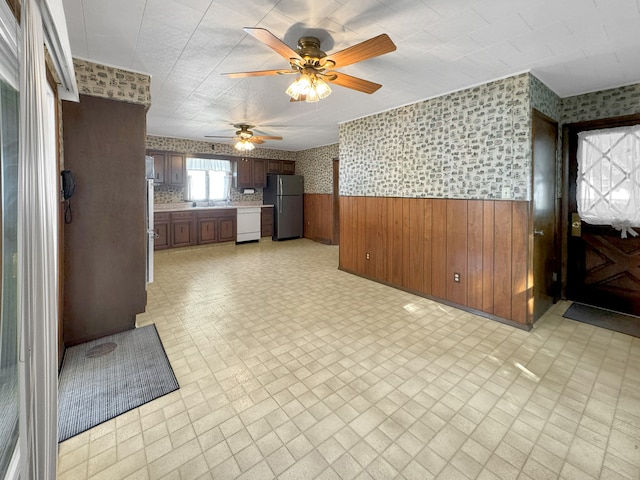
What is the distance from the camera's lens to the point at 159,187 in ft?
22.4

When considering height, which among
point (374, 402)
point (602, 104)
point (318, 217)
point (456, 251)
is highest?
point (602, 104)

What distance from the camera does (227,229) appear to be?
7262 mm

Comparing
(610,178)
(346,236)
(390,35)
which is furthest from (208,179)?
(610,178)

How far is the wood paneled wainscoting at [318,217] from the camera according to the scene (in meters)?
7.65

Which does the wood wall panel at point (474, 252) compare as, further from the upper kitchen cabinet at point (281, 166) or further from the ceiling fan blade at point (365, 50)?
the upper kitchen cabinet at point (281, 166)

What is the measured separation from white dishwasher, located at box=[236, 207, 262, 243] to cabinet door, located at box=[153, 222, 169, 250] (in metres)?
1.58

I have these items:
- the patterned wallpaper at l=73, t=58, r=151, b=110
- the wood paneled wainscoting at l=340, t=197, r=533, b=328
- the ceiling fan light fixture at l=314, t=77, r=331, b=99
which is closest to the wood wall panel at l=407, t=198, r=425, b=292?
the wood paneled wainscoting at l=340, t=197, r=533, b=328

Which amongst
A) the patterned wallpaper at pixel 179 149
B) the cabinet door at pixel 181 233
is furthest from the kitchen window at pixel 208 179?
the cabinet door at pixel 181 233

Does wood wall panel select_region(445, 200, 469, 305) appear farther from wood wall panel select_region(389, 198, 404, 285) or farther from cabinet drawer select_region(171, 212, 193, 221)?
cabinet drawer select_region(171, 212, 193, 221)

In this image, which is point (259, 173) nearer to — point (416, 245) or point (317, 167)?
point (317, 167)

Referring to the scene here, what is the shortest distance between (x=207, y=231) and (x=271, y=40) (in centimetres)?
575

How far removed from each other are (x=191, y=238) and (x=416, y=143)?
5241mm

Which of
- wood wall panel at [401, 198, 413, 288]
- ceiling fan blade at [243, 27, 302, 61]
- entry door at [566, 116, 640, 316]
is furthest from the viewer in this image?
wood wall panel at [401, 198, 413, 288]

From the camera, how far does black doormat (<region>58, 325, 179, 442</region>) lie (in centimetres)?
183
